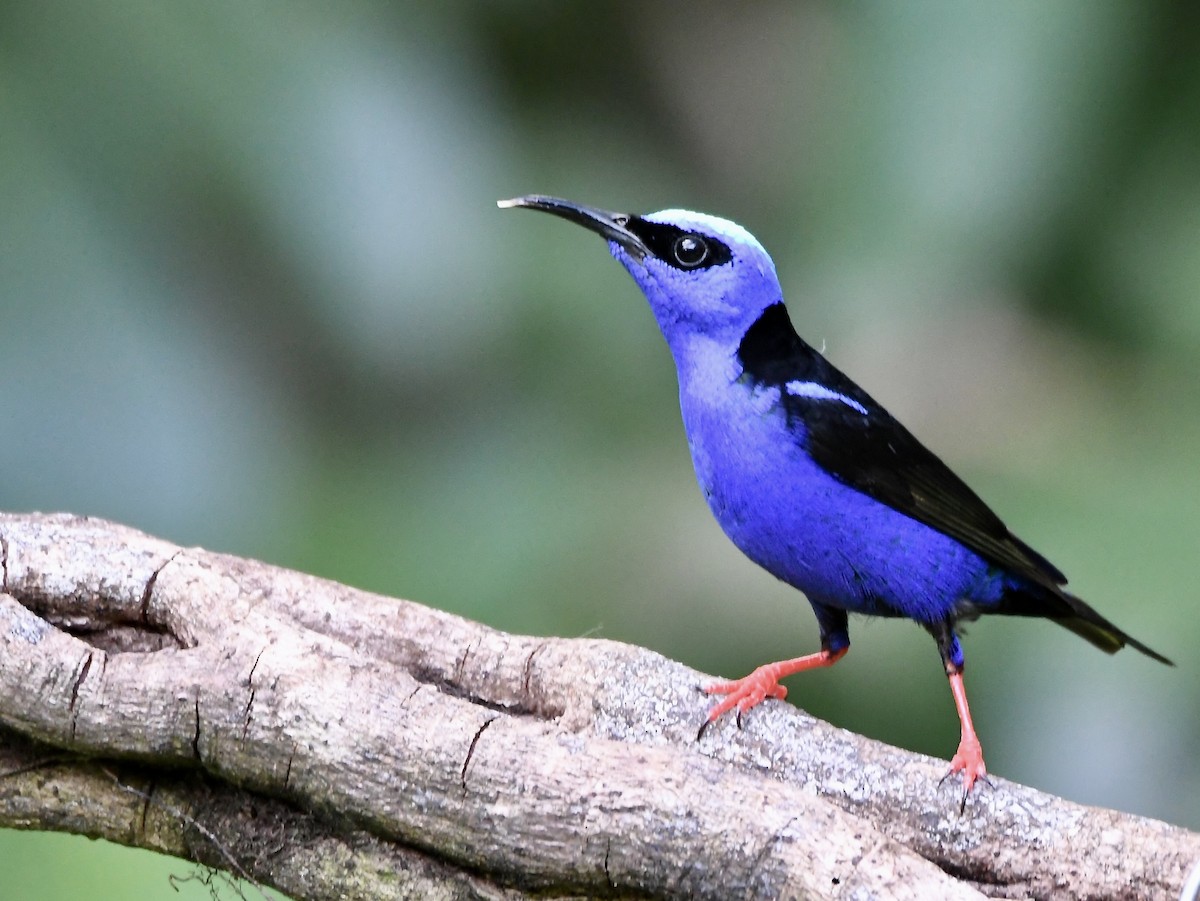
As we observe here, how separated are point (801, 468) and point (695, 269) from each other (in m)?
0.56

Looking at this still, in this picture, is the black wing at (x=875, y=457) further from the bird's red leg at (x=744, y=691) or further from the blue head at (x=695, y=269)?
the bird's red leg at (x=744, y=691)

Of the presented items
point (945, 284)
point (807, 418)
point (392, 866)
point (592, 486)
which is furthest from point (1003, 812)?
point (945, 284)

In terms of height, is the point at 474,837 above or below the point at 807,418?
below

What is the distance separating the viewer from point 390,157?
5.88 m

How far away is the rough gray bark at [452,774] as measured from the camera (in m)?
2.70

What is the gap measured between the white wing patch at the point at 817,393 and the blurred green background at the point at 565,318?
168 centimetres

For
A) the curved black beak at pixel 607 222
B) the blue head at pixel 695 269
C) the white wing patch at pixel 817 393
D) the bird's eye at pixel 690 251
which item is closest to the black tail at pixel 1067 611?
the white wing patch at pixel 817 393

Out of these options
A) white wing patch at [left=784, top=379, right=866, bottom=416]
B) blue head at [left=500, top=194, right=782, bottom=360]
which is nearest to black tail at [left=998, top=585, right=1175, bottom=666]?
white wing patch at [left=784, top=379, right=866, bottom=416]

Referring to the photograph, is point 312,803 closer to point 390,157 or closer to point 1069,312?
point 390,157

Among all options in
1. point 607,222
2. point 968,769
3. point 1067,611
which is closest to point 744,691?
point 968,769

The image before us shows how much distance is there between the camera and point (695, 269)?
138 inches

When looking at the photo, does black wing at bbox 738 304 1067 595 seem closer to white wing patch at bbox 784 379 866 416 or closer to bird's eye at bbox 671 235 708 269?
white wing patch at bbox 784 379 866 416

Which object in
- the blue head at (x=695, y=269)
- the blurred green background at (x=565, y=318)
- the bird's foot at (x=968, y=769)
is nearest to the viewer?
the bird's foot at (x=968, y=769)

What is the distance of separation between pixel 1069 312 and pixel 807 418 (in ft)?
10.8
